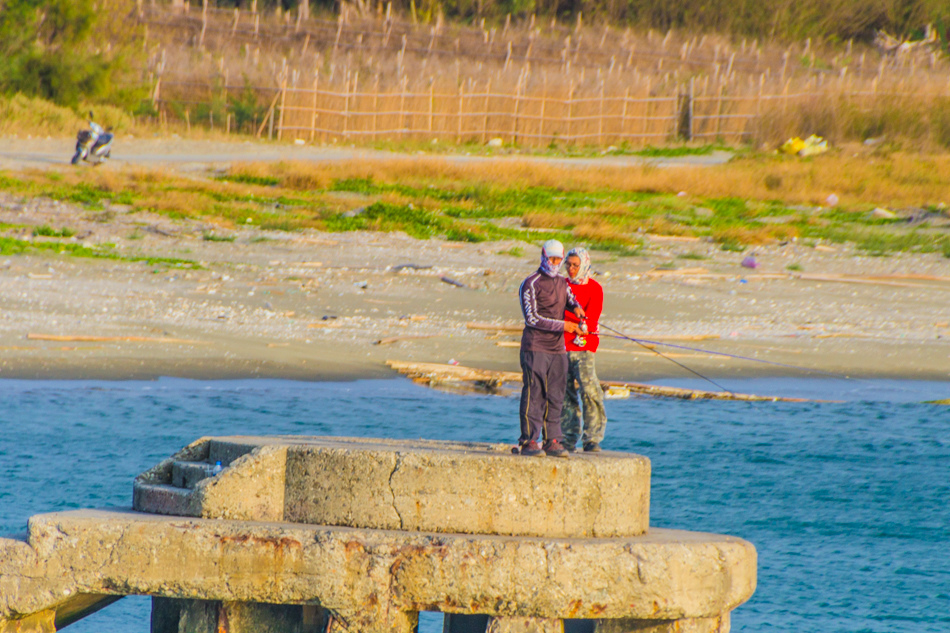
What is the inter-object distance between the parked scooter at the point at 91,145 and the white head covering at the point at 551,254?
21.2m

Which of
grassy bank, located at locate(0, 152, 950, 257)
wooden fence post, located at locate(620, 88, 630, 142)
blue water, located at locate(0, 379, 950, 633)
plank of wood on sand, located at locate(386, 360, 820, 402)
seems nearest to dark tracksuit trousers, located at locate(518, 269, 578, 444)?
blue water, located at locate(0, 379, 950, 633)

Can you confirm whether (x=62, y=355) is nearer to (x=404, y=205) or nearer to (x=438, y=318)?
(x=438, y=318)

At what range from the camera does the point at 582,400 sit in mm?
6945

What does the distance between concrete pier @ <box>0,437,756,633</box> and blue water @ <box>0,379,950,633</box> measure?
328 cm

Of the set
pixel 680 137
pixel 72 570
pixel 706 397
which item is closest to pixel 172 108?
pixel 680 137

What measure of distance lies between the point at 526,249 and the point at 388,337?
5.60 metres

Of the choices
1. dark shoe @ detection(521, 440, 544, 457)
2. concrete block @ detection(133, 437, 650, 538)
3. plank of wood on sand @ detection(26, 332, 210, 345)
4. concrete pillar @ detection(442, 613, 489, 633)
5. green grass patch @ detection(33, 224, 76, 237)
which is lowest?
plank of wood on sand @ detection(26, 332, 210, 345)

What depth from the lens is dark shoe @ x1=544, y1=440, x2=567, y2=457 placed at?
6062mm

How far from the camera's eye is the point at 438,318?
597 inches

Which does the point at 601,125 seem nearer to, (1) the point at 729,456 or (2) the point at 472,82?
(2) the point at 472,82

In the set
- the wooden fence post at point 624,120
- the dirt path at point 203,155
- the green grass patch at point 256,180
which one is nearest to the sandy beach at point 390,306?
the green grass patch at point 256,180

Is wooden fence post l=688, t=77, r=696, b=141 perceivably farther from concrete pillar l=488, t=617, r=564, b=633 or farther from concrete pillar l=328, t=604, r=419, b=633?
concrete pillar l=328, t=604, r=419, b=633

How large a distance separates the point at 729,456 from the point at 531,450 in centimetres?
620

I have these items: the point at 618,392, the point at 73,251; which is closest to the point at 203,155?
the point at 73,251
